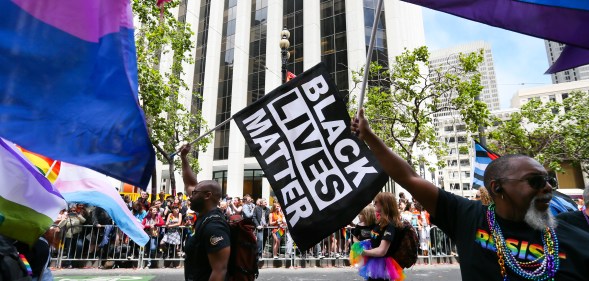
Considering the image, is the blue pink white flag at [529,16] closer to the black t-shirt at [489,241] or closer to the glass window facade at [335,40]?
the black t-shirt at [489,241]

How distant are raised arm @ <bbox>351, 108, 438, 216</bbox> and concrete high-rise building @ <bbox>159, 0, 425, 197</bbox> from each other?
94.1ft

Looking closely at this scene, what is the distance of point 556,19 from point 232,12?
38.0 meters

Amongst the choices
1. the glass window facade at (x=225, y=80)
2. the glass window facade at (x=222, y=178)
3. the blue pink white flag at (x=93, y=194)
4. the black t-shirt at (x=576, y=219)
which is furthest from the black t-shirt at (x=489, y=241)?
the glass window facade at (x=222, y=178)

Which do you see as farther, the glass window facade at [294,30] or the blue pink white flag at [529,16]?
the glass window facade at [294,30]

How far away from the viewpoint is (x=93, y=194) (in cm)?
427

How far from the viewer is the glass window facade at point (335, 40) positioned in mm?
31984

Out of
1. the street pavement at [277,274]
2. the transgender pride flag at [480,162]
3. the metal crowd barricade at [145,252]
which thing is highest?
the transgender pride flag at [480,162]

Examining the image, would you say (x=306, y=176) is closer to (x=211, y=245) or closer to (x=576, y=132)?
(x=211, y=245)

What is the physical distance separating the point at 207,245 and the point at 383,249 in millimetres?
2086

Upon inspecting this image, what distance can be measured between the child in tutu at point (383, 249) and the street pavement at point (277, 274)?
4701 millimetres

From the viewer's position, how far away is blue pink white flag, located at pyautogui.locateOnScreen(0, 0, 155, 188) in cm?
211

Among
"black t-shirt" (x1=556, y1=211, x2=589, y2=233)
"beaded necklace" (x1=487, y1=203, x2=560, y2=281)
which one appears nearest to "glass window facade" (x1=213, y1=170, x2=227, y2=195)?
"black t-shirt" (x1=556, y1=211, x2=589, y2=233)

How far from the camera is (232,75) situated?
35.7 metres

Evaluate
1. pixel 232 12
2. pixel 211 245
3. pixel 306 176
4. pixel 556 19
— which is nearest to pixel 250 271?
pixel 211 245
